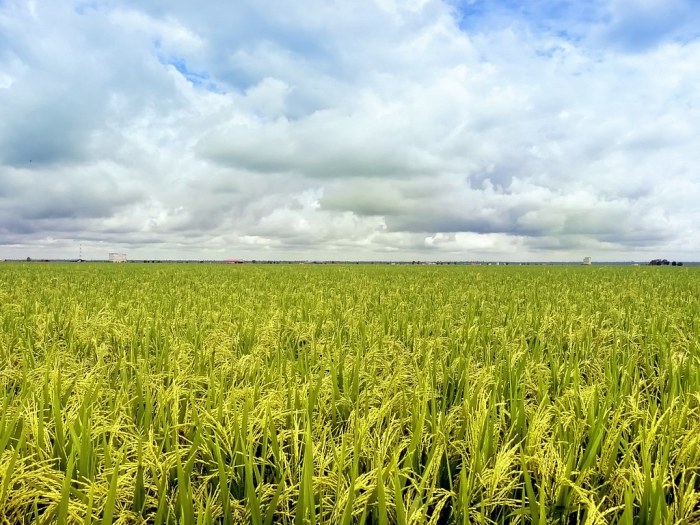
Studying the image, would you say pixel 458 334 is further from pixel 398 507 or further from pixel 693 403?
pixel 398 507

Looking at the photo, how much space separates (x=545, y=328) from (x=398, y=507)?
562 centimetres

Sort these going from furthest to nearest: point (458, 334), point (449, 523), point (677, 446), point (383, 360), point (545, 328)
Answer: point (545, 328) < point (458, 334) < point (383, 360) < point (677, 446) < point (449, 523)

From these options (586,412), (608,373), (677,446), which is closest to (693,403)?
(608,373)

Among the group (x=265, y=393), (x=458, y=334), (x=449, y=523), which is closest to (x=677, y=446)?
(x=449, y=523)

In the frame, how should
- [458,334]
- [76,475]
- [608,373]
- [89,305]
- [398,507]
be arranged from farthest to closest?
[89,305]
[458,334]
[608,373]
[76,475]
[398,507]

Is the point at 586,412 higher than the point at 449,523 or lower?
higher

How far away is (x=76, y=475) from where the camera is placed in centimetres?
232

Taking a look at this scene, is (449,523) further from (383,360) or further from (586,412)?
(383,360)

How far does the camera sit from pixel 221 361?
4.66 m

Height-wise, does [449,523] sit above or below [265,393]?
below

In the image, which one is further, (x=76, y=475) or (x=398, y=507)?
(x=76, y=475)

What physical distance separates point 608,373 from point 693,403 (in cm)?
65

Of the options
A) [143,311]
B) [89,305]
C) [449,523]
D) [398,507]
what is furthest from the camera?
[89,305]

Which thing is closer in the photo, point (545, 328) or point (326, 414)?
point (326, 414)
